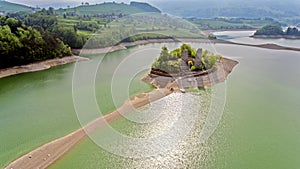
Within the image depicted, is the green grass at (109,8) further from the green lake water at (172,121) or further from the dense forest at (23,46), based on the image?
the green lake water at (172,121)

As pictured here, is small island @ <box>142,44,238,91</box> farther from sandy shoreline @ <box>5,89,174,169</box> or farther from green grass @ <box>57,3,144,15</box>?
green grass @ <box>57,3,144,15</box>

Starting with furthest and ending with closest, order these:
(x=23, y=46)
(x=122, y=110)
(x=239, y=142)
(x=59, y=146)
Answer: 1. (x=23, y=46)
2. (x=122, y=110)
3. (x=239, y=142)
4. (x=59, y=146)

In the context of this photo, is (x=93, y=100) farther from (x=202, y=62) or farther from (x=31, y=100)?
(x=202, y=62)

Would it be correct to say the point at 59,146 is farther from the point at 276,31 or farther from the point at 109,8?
the point at 109,8

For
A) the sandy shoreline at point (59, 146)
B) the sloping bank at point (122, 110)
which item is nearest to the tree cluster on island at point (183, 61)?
the sloping bank at point (122, 110)

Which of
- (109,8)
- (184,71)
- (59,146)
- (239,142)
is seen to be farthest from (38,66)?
(109,8)

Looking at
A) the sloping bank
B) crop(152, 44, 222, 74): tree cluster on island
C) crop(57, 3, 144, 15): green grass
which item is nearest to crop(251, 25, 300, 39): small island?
the sloping bank
